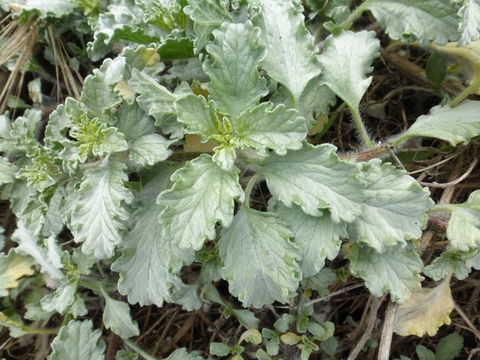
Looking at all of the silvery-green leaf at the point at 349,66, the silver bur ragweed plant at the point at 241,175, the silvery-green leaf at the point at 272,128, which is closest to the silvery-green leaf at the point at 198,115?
the silver bur ragweed plant at the point at 241,175

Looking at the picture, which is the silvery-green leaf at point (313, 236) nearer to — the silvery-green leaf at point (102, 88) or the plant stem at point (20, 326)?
the silvery-green leaf at point (102, 88)

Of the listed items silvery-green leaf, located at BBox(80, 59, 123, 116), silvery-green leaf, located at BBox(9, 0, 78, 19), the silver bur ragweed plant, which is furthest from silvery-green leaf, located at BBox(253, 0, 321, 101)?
silvery-green leaf, located at BBox(9, 0, 78, 19)

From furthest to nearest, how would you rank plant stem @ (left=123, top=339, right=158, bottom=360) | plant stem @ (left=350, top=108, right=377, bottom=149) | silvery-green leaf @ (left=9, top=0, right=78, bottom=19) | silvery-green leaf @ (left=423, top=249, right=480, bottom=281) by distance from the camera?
silvery-green leaf @ (left=9, top=0, right=78, bottom=19) < plant stem @ (left=123, top=339, right=158, bottom=360) < plant stem @ (left=350, top=108, right=377, bottom=149) < silvery-green leaf @ (left=423, top=249, right=480, bottom=281)

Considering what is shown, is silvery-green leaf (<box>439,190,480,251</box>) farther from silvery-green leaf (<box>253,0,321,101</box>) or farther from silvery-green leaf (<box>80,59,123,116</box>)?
silvery-green leaf (<box>80,59,123,116</box>)

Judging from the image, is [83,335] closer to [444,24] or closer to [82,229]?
[82,229]

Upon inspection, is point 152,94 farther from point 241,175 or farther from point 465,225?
point 465,225

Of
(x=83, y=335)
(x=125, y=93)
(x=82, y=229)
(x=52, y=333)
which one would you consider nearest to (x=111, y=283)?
(x=83, y=335)
